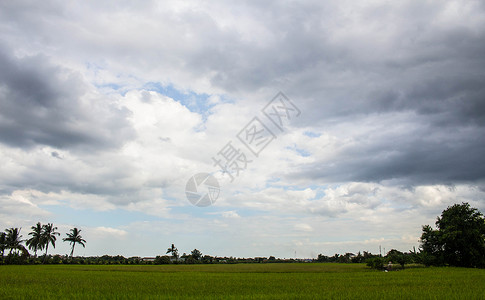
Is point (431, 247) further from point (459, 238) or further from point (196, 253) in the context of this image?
point (196, 253)

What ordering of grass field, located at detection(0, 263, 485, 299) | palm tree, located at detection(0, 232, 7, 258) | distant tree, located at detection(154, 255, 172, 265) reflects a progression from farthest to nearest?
1. distant tree, located at detection(154, 255, 172, 265)
2. palm tree, located at detection(0, 232, 7, 258)
3. grass field, located at detection(0, 263, 485, 299)

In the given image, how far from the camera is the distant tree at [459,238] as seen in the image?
56.4 metres

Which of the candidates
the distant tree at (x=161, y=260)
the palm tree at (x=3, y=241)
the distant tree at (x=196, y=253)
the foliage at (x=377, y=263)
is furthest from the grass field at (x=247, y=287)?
the distant tree at (x=196, y=253)

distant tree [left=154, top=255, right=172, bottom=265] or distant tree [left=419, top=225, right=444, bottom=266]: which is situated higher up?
distant tree [left=419, top=225, right=444, bottom=266]

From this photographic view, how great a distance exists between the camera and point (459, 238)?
2234 inches

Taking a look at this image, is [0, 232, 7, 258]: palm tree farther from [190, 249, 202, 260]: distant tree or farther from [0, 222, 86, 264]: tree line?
[190, 249, 202, 260]: distant tree

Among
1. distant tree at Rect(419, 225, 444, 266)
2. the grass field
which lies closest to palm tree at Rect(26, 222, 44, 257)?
the grass field

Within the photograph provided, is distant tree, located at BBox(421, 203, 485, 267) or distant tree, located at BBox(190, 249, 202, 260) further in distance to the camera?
distant tree, located at BBox(190, 249, 202, 260)

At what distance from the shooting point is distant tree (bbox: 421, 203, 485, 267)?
5641 cm

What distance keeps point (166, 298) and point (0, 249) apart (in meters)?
84.3

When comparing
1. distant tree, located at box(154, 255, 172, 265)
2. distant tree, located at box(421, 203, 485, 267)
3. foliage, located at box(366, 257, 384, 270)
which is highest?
distant tree, located at box(421, 203, 485, 267)

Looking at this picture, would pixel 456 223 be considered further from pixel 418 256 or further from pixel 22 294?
pixel 22 294

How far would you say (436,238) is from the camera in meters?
61.1

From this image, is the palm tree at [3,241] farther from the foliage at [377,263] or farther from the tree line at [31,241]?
the foliage at [377,263]
